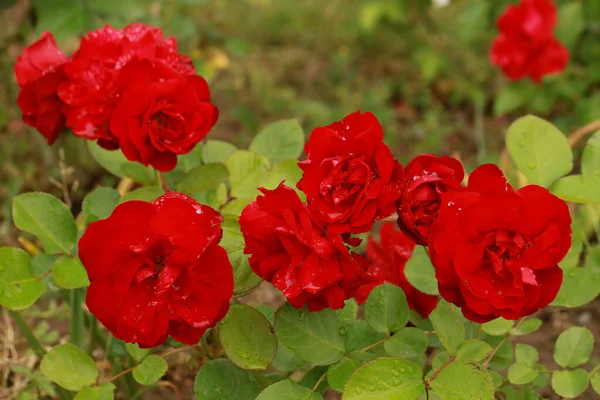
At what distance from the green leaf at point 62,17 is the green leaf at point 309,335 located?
3.85 ft

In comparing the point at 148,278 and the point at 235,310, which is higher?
the point at 148,278

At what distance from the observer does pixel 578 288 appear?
0.98 meters

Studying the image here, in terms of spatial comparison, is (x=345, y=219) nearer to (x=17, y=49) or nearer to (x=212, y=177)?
(x=212, y=177)

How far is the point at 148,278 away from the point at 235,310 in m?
0.16

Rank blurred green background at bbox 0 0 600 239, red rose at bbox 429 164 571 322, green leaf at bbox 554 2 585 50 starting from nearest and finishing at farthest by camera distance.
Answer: red rose at bbox 429 164 571 322, blurred green background at bbox 0 0 600 239, green leaf at bbox 554 2 585 50

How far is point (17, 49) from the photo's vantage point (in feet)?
9.30

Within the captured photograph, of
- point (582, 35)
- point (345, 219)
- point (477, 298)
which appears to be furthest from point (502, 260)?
point (582, 35)

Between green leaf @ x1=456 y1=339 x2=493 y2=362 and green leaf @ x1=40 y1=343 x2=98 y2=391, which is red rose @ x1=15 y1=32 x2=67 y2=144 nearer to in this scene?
green leaf @ x1=40 y1=343 x2=98 y2=391

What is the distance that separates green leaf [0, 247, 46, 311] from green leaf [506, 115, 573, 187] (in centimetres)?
70

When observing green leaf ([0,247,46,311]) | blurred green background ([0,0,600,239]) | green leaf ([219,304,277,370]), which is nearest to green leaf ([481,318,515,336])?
green leaf ([219,304,277,370])

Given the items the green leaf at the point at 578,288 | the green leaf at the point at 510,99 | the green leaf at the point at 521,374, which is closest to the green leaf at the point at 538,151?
the green leaf at the point at 578,288

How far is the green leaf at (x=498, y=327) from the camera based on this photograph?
965 mm

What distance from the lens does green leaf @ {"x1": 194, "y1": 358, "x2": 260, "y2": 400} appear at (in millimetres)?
901

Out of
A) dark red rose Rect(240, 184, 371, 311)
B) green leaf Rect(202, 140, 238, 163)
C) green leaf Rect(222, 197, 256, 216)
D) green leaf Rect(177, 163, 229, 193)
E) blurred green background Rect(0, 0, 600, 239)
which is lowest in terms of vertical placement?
blurred green background Rect(0, 0, 600, 239)
